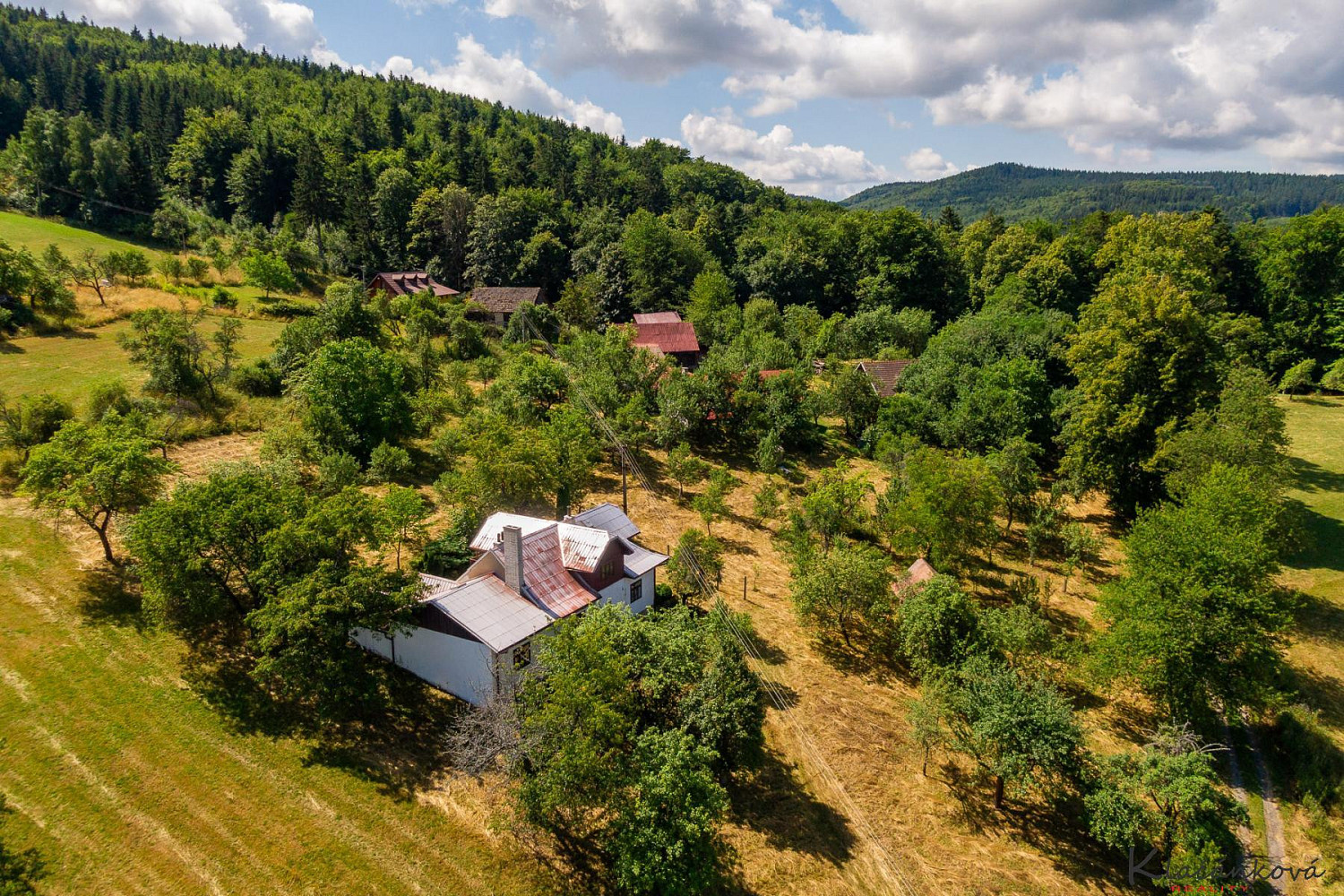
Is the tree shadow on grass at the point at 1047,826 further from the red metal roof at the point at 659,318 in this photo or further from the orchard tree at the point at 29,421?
the red metal roof at the point at 659,318

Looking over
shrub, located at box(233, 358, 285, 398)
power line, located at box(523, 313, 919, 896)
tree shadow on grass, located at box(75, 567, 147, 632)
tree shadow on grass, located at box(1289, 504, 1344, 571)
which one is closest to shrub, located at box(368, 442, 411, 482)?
tree shadow on grass, located at box(75, 567, 147, 632)

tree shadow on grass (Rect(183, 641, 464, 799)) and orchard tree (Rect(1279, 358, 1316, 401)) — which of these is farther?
orchard tree (Rect(1279, 358, 1316, 401))

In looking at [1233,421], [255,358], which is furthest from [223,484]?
[1233,421]

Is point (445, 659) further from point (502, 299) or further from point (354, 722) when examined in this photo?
point (502, 299)

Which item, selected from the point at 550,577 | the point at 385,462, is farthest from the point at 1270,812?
the point at 385,462

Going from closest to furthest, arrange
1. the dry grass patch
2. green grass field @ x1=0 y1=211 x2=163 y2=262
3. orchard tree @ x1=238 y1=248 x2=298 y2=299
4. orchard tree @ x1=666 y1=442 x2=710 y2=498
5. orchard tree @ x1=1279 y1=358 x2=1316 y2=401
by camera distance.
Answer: the dry grass patch
orchard tree @ x1=666 y1=442 x2=710 y2=498
orchard tree @ x1=1279 y1=358 x2=1316 y2=401
orchard tree @ x1=238 y1=248 x2=298 y2=299
green grass field @ x1=0 y1=211 x2=163 y2=262

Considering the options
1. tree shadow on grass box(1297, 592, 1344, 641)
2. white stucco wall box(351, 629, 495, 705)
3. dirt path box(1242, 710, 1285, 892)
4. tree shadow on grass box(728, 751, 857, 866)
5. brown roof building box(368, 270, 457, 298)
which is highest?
brown roof building box(368, 270, 457, 298)

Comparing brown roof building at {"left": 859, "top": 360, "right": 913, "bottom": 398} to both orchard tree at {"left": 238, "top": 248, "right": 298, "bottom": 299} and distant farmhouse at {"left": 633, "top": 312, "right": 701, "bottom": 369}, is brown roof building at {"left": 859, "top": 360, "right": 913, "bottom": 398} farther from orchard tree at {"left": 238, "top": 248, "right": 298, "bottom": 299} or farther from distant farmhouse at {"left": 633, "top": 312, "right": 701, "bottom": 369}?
orchard tree at {"left": 238, "top": 248, "right": 298, "bottom": 299}
